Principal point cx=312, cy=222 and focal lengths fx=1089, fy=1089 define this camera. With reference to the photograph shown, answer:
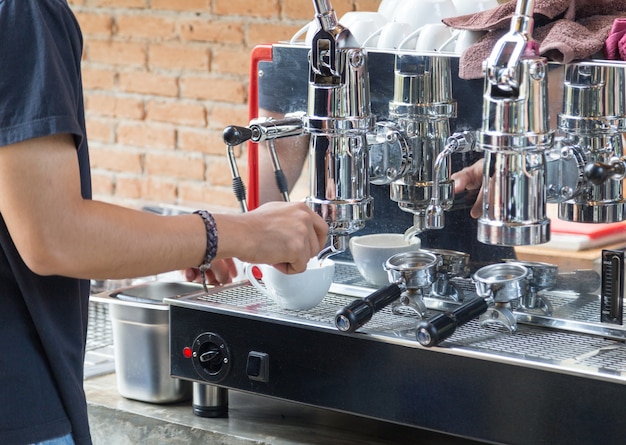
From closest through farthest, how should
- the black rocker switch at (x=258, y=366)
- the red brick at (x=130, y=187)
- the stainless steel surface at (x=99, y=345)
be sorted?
the black rocker switch at (x=258, y=366)
the stainless steel surface at (x=99, y=345)
the red brick at (x=130, y=187)

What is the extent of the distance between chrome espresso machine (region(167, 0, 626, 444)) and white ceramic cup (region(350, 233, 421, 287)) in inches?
0.6

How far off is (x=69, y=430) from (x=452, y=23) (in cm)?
65

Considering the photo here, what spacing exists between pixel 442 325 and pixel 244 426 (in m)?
0.34

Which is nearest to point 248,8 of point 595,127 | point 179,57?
point 179,57

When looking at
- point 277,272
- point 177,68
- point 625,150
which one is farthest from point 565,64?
point 177,68

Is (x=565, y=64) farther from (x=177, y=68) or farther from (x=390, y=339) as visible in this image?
(x=177, y=68)

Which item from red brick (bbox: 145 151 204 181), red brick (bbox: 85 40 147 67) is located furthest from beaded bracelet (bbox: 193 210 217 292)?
red brick (bbox: 85 40 147 67)

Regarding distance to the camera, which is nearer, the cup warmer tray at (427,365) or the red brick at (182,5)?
the cup warmer tray at (427,365)

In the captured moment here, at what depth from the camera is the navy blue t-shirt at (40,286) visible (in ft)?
3.06

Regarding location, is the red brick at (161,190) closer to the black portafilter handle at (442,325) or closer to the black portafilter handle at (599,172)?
the black portafilter handle at (442,325)

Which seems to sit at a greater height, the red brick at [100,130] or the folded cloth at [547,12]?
the folded cloth at [547,12]

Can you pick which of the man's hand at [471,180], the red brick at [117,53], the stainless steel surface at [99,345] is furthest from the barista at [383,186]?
the red brick at [117,53]

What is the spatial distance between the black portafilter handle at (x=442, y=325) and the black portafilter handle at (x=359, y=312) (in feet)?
0.24

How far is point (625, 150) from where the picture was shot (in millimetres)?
1195
